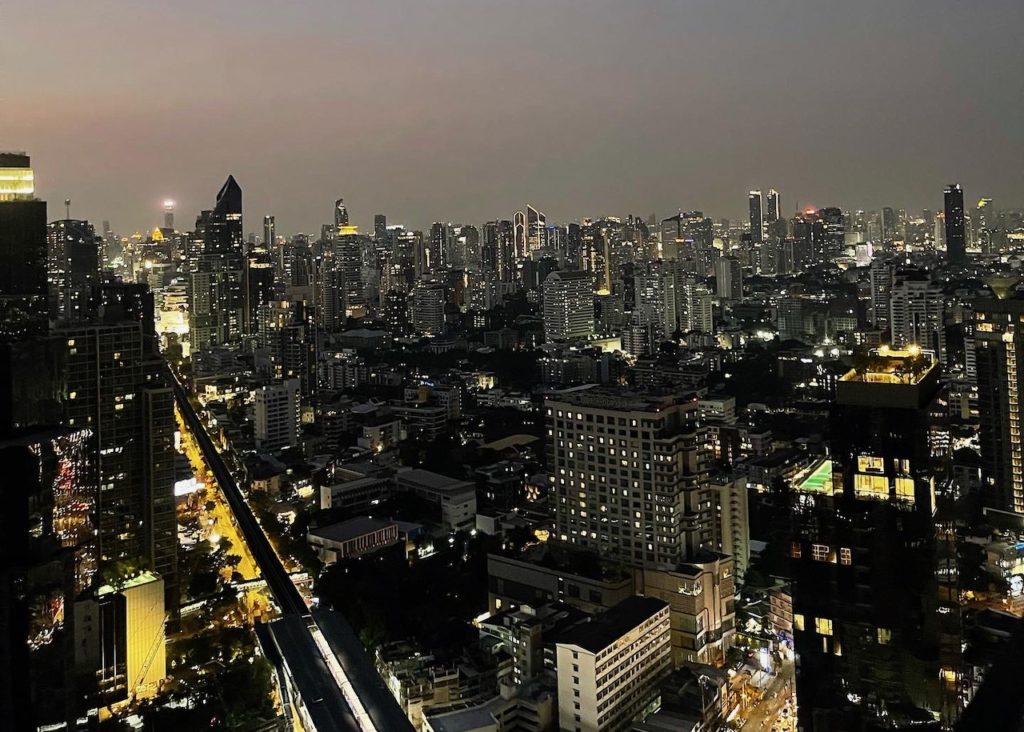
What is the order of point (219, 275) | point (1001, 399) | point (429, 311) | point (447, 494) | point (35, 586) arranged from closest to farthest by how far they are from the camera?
point (35, 586), point (1001, 399), point (447, 494), point (219, 275), point (429, 311)

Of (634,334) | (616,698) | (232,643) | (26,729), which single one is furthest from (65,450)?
(634,334)

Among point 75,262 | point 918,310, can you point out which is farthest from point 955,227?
point 75,262

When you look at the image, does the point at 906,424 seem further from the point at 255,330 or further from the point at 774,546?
the point at 255,330

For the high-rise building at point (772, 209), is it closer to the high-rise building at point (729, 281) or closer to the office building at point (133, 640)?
the high-rise building at point (729, 281)

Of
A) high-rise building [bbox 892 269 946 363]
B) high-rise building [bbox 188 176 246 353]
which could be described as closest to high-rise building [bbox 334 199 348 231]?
high-rise building [bbox 188 176 246 353]

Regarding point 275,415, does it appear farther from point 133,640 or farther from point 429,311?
point 429,311

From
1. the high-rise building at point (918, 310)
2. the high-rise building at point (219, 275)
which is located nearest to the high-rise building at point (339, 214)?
the high-rise building at point (219, 275)

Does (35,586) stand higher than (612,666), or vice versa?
(35,586)
